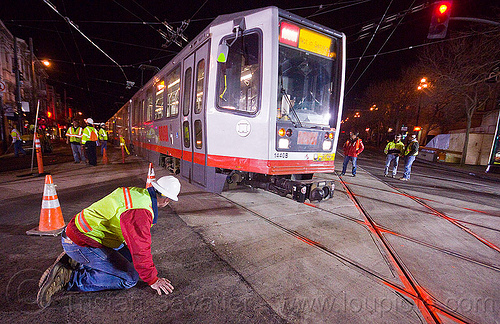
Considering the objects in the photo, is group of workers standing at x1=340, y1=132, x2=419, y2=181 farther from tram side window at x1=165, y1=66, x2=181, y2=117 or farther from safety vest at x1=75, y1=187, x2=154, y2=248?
safety vest at x1=75, y1=187, x2=154, y2=248

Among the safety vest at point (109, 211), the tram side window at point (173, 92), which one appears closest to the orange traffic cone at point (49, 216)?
the safety vest at point (109, 211)

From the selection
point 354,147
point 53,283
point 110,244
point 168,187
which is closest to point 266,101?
point 168,187

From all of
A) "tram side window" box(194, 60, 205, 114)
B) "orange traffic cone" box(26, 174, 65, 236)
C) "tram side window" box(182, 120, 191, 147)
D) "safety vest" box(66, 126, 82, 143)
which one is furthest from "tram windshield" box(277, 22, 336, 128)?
"safety vest" box(66, 126, 82, 143)

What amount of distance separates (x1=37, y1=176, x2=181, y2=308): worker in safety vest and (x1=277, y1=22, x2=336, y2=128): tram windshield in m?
2.73

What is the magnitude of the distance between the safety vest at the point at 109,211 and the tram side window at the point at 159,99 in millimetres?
5992

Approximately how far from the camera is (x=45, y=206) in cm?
316

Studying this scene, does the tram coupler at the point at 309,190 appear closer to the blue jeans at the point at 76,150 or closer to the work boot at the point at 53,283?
the work boot at the point at 53,283

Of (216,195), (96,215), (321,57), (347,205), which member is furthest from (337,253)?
(321,57)

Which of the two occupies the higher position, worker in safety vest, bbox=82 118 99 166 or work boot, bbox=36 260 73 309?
worker in safety vest, bbox=82 118 99 166

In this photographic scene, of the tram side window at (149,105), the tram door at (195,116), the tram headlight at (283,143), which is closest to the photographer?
the tram headlight at (283,143)

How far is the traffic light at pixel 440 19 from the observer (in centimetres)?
672

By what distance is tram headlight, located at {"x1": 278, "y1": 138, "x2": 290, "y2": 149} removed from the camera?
3875 millimetres

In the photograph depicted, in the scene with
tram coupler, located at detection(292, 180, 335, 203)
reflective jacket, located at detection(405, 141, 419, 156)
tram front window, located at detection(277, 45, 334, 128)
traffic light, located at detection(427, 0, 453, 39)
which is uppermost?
traffic light, located at detection(427, 0, 453, 39)

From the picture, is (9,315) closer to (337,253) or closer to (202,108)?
(337,253)
